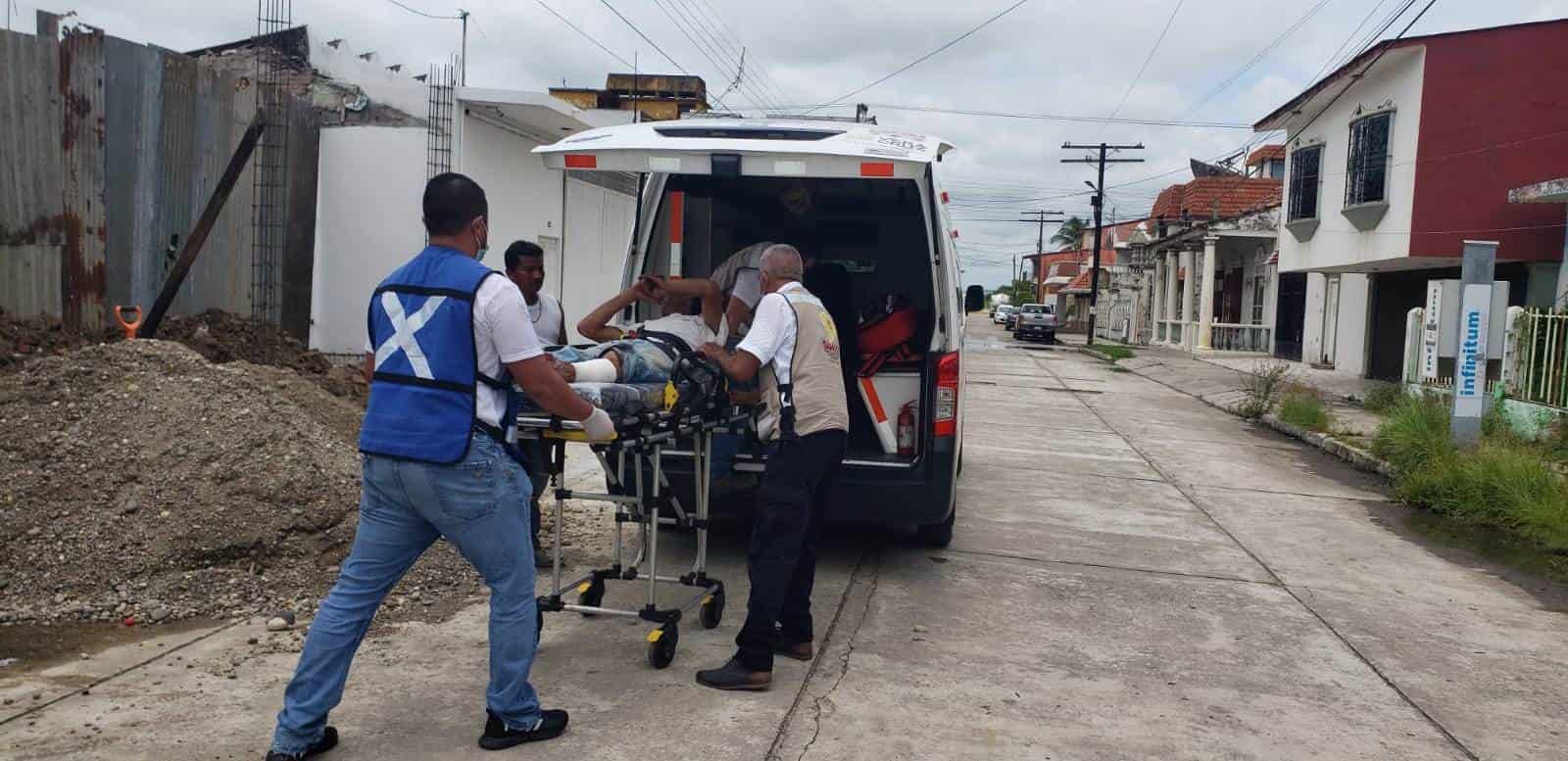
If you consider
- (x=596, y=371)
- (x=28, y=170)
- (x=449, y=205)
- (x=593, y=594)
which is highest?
(x=28, y=170)

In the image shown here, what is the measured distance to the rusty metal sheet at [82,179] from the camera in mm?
10086

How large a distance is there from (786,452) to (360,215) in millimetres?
10785

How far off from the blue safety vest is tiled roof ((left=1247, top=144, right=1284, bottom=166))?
39.3 m

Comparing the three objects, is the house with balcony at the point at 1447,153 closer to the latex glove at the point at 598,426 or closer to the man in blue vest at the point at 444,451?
the latex glove at the point at 598,426

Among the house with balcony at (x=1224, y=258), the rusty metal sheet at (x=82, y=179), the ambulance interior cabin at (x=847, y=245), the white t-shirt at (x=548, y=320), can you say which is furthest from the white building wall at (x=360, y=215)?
the house with balcony at (x=1224, y=258)

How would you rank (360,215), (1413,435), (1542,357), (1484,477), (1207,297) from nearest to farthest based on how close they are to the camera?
(1484,477) → (1413,435) → (1542,357) → (360,215) → (1207,297)

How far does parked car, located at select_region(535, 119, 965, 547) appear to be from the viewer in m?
5.70

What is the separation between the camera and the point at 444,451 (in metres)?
3.66

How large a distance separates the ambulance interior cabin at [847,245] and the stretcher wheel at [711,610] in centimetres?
125

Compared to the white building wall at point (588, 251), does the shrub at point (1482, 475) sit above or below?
below

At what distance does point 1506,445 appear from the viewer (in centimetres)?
1063

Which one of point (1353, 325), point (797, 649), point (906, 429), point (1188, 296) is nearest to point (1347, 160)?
point (1353, 325)

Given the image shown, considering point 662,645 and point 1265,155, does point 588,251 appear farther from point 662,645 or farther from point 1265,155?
point 1265,155

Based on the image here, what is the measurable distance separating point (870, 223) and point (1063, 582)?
2.70 meters
